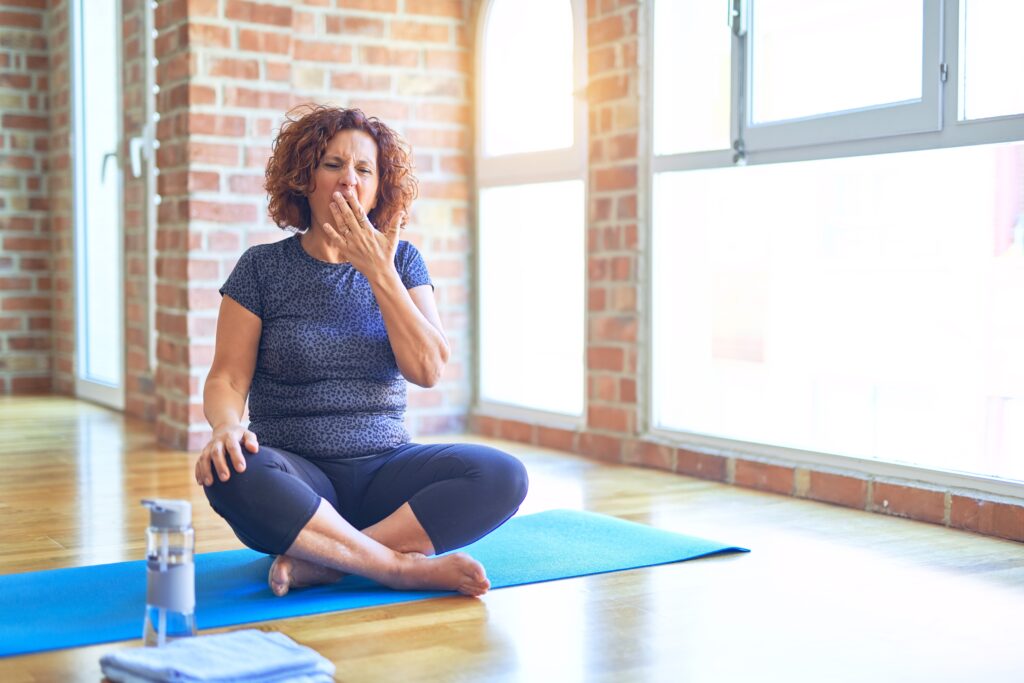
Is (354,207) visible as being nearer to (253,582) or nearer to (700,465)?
(253,582)

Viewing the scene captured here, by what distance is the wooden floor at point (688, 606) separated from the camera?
210 centimetres

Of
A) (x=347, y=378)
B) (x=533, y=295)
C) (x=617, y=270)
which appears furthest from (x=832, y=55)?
(x=347, y=378)

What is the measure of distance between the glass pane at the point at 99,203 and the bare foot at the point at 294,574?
12.2 ft

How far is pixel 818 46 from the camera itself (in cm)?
365

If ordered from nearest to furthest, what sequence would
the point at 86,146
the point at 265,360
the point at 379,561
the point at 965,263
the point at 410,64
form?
the point at 379,561, the point at 265,360, the point at 965,263, the point at 410,64, the point at 86,146

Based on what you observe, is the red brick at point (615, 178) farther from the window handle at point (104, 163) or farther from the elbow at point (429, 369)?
the window handle at point (104, 163)

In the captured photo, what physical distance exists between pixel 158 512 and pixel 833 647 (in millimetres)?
1148

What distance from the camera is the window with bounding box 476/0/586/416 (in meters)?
4.71

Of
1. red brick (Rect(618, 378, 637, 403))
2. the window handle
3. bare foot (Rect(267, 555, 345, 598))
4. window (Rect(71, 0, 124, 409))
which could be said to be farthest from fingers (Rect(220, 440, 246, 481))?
the window handle

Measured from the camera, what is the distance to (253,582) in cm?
262

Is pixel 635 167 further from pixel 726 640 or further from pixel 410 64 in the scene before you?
pixel 726 640

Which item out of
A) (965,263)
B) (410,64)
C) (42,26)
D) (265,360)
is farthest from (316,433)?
(42,26)

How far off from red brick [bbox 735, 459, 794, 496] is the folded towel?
79.7 inches

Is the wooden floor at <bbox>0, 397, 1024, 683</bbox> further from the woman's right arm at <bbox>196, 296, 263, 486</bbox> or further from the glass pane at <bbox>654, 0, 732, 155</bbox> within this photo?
the glass pane at <bbox>654, 0, 732, 155</bbox>
